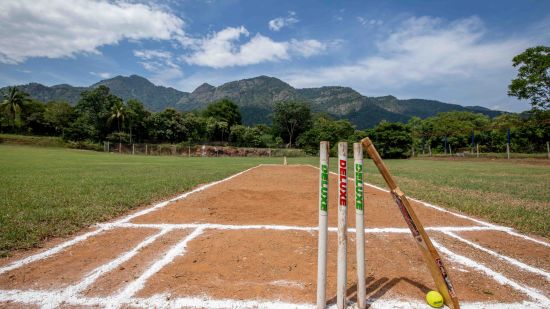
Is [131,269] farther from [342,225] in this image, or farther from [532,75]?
[532,75]

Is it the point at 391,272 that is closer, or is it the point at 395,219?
the point at 391,272

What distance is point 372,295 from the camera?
2.50 metres

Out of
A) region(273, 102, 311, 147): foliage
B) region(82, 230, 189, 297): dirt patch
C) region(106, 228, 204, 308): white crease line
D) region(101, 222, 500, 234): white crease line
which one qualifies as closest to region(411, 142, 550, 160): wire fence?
region(273, 102, 311, 147): foliage

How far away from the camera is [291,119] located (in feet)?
254

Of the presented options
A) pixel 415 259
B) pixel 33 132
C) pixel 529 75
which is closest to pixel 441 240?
pixel 415 259

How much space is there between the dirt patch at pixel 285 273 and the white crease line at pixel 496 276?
0.39 feet

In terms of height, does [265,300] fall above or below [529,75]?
below

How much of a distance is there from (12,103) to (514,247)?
7314 cm

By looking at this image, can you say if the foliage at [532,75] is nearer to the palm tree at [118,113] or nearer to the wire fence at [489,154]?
the wire fence at [489,154]

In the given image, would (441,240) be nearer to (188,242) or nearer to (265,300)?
(265,300)

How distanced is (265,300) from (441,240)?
3.06 metres

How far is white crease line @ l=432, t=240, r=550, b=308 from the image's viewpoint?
2495 millimetres

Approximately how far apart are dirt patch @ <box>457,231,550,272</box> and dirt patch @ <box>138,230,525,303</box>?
3.28 ft

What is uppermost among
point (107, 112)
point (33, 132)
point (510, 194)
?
point (107, 112)
